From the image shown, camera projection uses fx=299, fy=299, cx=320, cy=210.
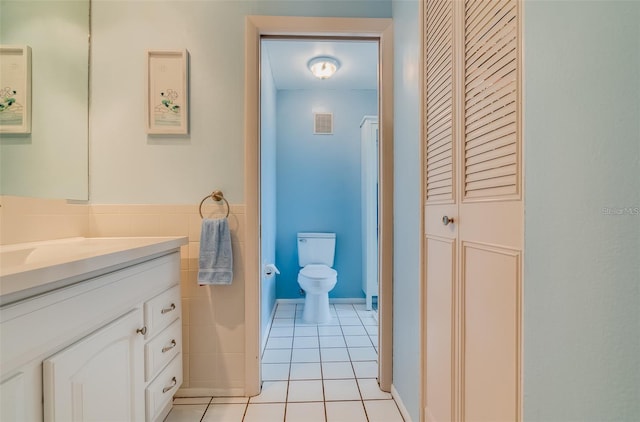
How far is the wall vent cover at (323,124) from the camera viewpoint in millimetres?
3324

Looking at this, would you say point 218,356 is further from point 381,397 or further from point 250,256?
point 381,397

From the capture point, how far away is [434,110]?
3.76ft

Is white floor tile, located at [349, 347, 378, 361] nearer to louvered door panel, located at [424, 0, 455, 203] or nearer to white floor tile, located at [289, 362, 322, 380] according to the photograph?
white floor tile, located at [289, 362, 322, 380]

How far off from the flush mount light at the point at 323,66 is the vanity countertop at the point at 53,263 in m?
2.05

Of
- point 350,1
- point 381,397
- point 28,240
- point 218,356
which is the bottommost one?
point 381,397

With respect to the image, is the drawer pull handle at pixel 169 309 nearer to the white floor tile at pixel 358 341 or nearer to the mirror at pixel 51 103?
the mirror at pixel 51 103

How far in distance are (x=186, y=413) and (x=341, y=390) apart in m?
0.81

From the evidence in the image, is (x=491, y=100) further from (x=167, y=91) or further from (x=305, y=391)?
(x=305, y=391)

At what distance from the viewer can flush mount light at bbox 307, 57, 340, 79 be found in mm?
2664

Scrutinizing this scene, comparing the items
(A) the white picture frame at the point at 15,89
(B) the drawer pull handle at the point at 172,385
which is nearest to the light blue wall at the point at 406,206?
(B) the drawer pull handle at the point at 172,385

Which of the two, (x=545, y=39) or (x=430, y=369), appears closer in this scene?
→ (x=545, y=39)

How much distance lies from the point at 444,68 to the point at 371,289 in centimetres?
246

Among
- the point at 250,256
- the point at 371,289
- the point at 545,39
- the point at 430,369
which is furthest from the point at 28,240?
the point at 371,289

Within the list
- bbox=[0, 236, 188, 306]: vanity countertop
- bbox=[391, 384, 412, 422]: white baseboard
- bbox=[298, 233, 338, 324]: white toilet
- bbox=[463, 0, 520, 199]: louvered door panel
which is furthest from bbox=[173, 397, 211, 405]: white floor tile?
bbox=[463, 0, 520, 199]: louvered door panel
